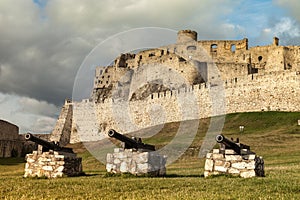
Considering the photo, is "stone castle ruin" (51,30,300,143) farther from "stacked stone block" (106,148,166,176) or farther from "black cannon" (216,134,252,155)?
"stacked stone block" (106,148,166,176)

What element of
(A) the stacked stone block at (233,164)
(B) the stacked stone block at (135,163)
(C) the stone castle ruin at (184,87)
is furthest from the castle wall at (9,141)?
(A) the stacked stone block at (233,164)

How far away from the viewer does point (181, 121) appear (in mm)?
50688

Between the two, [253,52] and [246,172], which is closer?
[246,172]

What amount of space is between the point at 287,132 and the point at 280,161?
13.6 metres

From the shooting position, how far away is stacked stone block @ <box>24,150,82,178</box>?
16.0 meters

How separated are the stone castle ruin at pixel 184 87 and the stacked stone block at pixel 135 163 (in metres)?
30.4

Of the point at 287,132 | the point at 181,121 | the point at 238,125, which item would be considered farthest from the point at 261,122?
the point at 181,121

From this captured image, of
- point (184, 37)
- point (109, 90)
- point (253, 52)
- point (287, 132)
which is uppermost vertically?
point (184, 37)

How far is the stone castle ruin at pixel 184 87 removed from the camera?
149 feet

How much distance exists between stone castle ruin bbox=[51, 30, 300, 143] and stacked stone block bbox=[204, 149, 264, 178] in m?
30.5

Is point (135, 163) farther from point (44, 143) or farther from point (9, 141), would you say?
point (9, 141)

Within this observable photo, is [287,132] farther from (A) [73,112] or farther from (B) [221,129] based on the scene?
(A) [73,112]

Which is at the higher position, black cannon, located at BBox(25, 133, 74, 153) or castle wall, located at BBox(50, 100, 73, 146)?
castle wall, located at BBox(50, 100, 73, 146)

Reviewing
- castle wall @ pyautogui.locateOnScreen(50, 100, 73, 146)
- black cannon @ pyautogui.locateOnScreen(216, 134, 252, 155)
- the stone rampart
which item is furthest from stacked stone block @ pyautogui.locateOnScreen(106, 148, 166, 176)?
castle wall @ pyautogui.locateOnScreen(50, 100, 73, 146)
